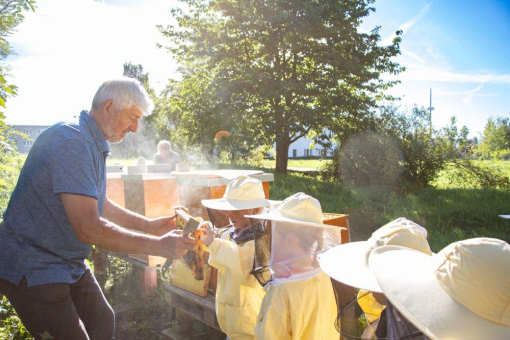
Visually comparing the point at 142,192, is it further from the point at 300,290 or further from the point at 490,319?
the point at 490,319

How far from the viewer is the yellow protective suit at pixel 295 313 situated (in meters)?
1.81

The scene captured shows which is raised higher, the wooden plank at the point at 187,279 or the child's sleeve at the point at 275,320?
the child's sleeve at the point at 275,320

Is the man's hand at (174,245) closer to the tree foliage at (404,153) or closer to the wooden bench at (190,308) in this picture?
the wooden bench at (190,308)

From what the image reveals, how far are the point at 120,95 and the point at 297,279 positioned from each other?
4.30 ft

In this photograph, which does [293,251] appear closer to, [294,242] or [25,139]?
[294,242]

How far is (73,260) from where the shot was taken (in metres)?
1.84

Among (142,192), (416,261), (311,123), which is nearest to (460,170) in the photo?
(311,123)

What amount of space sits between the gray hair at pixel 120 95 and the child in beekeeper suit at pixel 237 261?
76 centimetres

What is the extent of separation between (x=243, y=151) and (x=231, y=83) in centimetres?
→ 830

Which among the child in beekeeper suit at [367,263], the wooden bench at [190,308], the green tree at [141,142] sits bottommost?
the wooden bench at [190,308]

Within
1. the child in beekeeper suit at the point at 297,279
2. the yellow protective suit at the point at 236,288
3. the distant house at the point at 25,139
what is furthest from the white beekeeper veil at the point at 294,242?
the distant house at the point at 25,139

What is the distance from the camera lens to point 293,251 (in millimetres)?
1921

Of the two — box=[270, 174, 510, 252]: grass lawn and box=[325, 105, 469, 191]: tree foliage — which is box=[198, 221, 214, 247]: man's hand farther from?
box=[325, 105, 469, 191]: tree foliage

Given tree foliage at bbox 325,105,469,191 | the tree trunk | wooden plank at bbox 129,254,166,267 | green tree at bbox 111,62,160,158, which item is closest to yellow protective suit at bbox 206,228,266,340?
wooden plank at bbox 129,254,166,267
